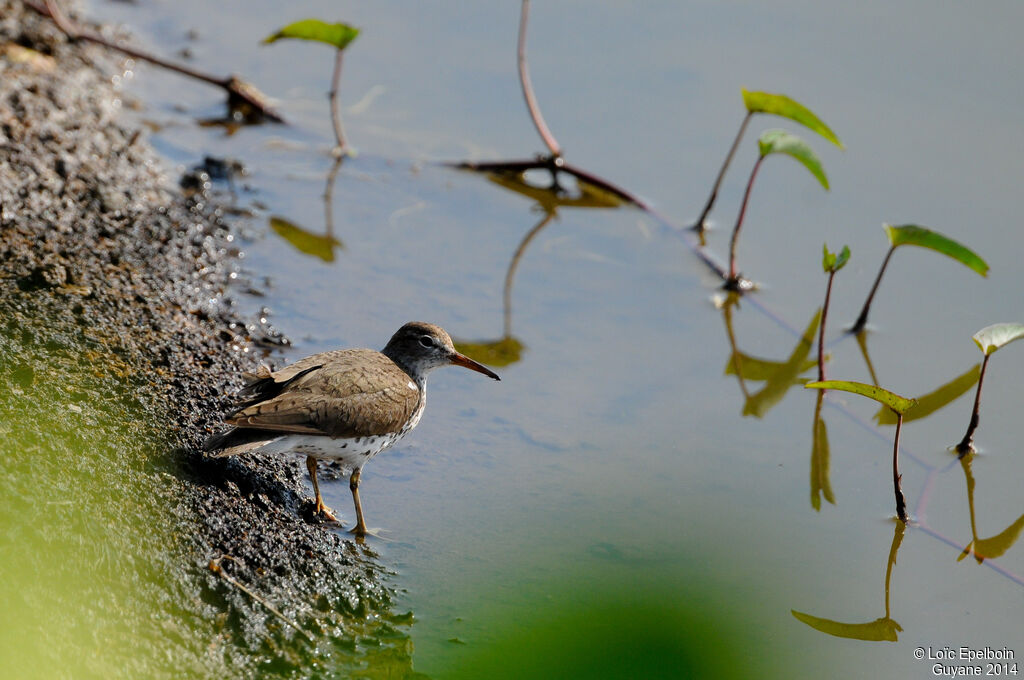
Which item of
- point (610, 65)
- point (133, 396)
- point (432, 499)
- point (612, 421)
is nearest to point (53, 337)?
point (133, 396)

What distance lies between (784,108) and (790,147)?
11.8 inches

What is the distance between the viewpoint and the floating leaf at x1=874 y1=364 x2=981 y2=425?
22.9ft

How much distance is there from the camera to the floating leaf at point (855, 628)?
5.09 m

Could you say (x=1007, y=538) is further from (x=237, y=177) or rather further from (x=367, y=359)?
(x=237, y=177)

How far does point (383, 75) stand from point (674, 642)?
9.61m

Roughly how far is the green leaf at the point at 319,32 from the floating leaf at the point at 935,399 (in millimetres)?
5157

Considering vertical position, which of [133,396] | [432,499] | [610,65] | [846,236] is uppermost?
[610,65]

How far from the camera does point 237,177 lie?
8.70 meters

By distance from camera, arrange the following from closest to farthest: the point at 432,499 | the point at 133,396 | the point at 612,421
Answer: the point at 133,396 < the point at 432,499 < the point at 612,421

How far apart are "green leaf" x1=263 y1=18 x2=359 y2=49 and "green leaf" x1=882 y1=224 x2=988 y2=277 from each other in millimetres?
4602

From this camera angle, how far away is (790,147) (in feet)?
24.7

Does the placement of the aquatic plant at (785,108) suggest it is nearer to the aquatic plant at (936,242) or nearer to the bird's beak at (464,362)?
the aquatic plant at (936,242)

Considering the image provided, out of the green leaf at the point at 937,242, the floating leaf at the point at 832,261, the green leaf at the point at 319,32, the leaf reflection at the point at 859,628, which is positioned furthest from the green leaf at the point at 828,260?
the green leaf at the point at 319,32

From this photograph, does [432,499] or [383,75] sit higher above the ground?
[383,75]
